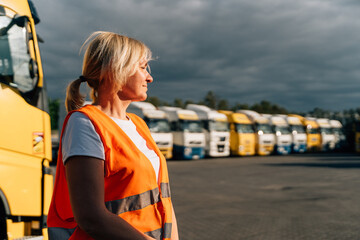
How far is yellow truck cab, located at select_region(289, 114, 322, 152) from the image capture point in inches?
1242

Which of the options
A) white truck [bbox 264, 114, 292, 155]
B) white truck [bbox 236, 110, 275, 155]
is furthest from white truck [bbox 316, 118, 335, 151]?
white truck [bbox 236, 110, 275, 155]

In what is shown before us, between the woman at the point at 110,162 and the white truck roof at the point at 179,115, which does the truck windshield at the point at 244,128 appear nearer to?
the white truck roof at the point at 179,115

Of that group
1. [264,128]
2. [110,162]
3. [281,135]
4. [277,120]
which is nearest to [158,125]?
[264,128]

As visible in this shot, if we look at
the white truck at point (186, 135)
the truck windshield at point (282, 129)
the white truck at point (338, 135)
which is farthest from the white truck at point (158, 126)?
the white truck at point (338, 135)

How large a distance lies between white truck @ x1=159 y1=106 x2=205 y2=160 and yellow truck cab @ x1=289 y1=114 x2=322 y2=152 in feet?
41.9

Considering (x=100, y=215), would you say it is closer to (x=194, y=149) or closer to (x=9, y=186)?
(x=9, y=186)

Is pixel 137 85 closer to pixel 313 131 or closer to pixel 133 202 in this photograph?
pixel 133 202

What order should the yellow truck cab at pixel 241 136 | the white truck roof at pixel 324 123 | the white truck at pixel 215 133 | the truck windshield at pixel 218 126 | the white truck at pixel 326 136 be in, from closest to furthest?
the white truck at pixel 215 133, the truck windshield at pixel 218 126, the yellow truck cab at pixel 241 136, the white truck at pixel 326 136, the white truck roof at pixel 324 123

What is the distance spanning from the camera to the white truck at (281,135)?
91.9 feet

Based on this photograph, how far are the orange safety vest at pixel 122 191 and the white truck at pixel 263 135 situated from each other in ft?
83.7

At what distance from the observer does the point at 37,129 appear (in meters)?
3.68

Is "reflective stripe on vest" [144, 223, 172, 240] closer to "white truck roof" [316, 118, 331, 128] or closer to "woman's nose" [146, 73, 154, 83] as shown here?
"woman's nose" [146, 73, 154, 83]

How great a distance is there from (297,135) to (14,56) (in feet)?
93.9

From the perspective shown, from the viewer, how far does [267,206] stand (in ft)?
26.7
